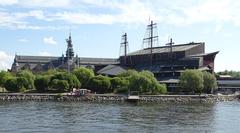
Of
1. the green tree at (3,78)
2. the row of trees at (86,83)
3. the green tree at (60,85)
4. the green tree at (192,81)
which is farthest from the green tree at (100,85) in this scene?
the green tree at (3,78)

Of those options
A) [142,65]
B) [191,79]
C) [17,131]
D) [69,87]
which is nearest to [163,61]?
[142,65]

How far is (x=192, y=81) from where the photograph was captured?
132625 millimetres

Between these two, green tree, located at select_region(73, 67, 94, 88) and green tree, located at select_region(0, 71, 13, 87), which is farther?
green tree, located at select_region(73, 67, 94, 88)

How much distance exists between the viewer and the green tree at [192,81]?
132 metres

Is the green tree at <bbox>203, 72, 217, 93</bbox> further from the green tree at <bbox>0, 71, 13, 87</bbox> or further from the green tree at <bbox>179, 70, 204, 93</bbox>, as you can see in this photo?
the green tree at <bbox>0, 71, 13, 87</bbox>

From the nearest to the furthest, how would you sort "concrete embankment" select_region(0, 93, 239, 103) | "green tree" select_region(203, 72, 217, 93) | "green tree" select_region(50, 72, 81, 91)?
"concrete embankment" select_region(0, 93, 239, 103), "green tree" select_region(50, 72, 81, 91), "green tree" select_region(203, 72, 217, 93)

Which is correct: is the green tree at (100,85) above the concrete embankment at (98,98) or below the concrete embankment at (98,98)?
above

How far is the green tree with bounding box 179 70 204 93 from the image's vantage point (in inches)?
5207

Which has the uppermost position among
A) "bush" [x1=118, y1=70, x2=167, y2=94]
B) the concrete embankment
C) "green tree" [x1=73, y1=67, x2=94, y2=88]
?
"green tree" [x1=73, y1=67, x2=94, y2=88]

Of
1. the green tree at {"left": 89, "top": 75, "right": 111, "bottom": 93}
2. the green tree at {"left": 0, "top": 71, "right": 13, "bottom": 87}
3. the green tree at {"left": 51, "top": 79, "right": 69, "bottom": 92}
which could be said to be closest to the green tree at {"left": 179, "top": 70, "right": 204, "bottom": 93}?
the green tree at {"left": 89, "top": 75, "right": 111, "bottom": 93}

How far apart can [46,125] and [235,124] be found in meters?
22.5

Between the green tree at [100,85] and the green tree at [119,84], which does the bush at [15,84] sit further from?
the green tree at [119,84]

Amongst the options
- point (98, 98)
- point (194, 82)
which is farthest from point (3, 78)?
point (194, 82)

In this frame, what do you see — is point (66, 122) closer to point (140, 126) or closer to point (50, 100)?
point (140, 126)
